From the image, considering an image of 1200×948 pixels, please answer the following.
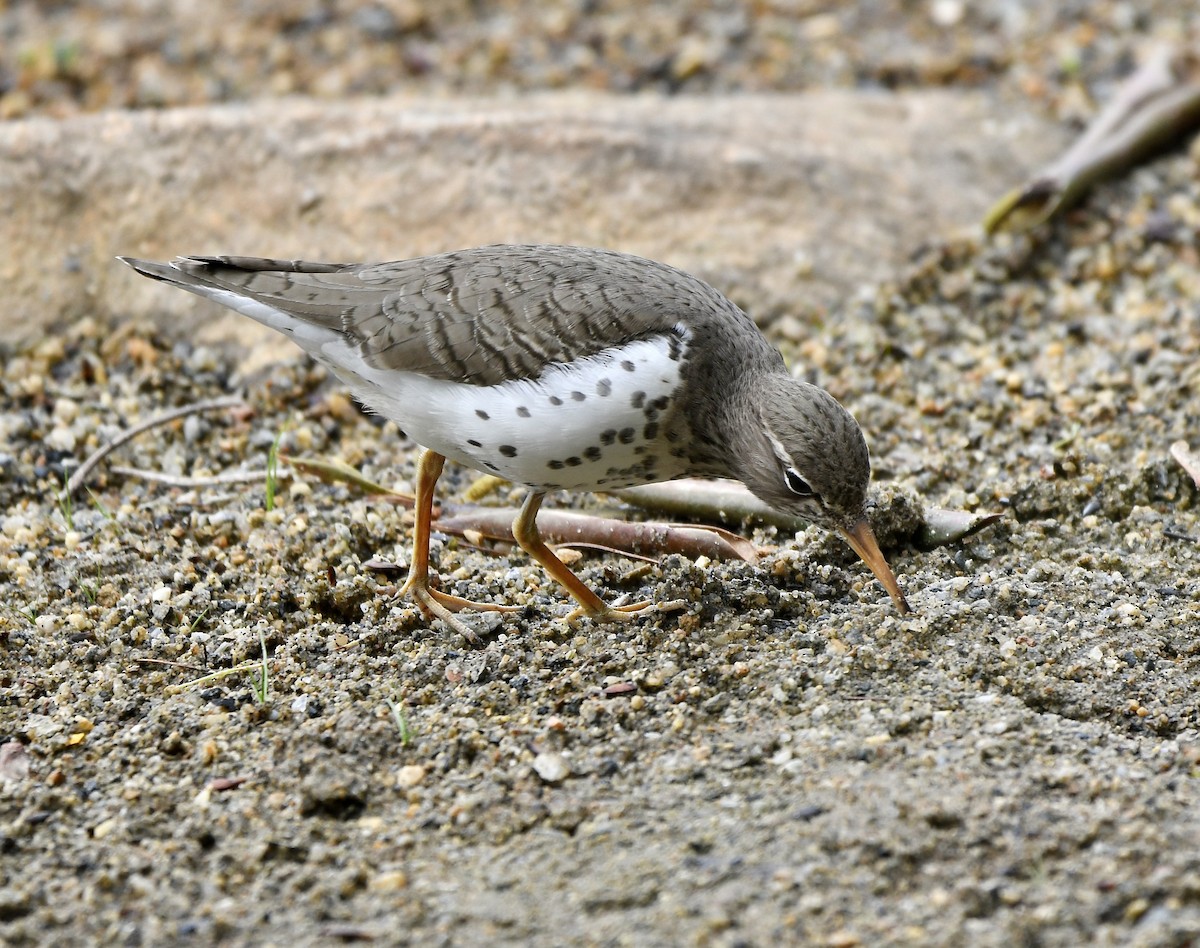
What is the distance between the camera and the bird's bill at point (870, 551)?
5.07m

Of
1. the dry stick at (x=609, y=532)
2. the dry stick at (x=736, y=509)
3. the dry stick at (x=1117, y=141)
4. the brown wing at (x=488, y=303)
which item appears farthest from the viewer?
the dry stick at (x=1117, y=141)

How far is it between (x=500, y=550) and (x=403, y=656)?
116cm

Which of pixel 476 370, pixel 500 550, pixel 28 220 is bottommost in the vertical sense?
pixel 500 550

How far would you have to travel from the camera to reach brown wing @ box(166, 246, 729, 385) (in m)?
5.19

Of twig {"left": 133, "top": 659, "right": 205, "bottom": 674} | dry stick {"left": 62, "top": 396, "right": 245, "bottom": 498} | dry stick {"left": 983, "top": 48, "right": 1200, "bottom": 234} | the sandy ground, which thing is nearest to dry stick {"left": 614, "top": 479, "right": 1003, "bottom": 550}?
the sandy ground

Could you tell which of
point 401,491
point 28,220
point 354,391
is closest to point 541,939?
point 354,391

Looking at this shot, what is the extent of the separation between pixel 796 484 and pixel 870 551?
39 centimetres

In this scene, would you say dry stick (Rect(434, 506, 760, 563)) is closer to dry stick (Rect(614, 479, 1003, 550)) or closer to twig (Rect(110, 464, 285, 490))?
dry stick (Rect(614, 479, 1003, 550))

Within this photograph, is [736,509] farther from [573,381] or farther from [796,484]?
[573,381]

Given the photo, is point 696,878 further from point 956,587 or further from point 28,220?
point 28,220

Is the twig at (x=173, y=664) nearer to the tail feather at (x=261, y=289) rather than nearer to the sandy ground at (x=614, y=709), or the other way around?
the sandy ground at (x=614, y=709)

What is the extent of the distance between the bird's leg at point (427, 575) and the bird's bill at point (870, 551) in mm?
1394

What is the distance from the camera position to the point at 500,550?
20.5 ft

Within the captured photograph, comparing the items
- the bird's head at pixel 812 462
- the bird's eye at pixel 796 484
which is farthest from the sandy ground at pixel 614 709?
the bird's eye at pixel 796 484
